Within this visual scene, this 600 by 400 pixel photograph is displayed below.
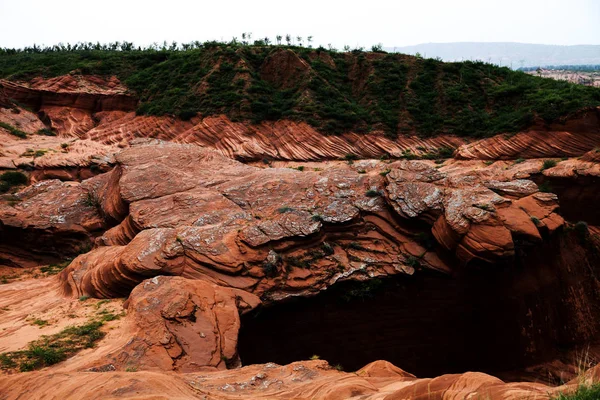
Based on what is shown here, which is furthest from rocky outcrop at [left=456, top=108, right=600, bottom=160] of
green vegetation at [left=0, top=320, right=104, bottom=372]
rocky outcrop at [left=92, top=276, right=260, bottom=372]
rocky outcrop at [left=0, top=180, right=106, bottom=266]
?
green vegetation at [left=0, top=320, right=104, bottom=372]

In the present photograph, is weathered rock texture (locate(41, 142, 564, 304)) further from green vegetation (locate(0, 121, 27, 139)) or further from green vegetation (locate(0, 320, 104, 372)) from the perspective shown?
green vegetation (locate(0, 121, 27, 139))

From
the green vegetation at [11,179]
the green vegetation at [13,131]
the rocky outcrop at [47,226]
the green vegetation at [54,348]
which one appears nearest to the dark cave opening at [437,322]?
the green vegetation at [54,348]

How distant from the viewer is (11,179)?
27578 mm

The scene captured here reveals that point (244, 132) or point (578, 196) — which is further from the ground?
point (244, 132)

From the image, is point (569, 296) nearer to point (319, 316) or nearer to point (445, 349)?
point (445, 349)

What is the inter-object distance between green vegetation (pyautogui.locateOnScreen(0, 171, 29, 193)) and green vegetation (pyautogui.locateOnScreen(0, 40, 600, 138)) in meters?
15.3

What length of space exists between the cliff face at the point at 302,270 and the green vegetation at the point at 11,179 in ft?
16.0

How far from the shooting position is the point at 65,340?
39.0ft

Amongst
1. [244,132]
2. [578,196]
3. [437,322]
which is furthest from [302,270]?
[244,132]

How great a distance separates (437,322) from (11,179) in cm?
2449

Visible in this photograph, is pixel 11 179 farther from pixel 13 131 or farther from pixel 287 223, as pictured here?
pixel 287 223

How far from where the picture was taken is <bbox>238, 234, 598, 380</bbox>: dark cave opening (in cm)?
1594

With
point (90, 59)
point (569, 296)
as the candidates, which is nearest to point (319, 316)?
point (569, 296)

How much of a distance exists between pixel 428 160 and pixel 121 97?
92.2 ft
